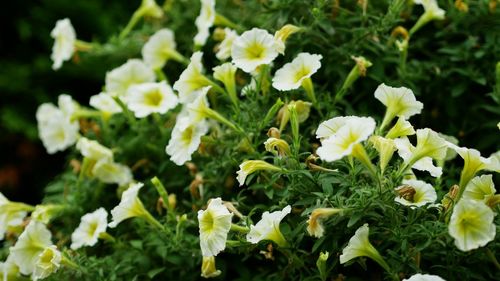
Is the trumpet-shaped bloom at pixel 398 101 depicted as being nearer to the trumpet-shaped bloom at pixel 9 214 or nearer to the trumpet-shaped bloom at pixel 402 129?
the trumpet-shaped bloom at pixel 402 129

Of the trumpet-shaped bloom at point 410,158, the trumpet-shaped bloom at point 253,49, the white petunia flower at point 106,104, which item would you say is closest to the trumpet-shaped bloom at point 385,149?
the trumpet-shaped bloom at point 410,158

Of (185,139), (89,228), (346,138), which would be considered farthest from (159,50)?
(346,138)

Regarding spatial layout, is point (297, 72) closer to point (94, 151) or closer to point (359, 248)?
point (359, 248)

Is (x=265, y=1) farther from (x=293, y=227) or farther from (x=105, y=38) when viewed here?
(x=105, y=38)

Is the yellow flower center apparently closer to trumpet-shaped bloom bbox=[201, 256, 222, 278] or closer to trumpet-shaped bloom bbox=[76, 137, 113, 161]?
trumpet-shaped bloom bbox=[76, 137, 113, 161]

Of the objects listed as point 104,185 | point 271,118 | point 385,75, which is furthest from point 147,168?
point 385,75

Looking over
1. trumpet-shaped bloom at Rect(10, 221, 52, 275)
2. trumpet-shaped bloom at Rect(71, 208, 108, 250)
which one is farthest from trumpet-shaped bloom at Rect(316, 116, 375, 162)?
trumpet-shaped bloom at Rect(10, 221, 52, 275)
